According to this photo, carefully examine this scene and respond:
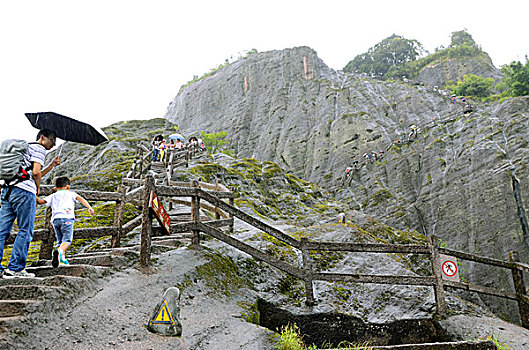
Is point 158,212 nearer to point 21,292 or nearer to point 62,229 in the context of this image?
point 62,229

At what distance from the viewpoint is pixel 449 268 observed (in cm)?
642

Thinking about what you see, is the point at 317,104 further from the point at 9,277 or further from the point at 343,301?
the point at 9,277

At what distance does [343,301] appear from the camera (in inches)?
258

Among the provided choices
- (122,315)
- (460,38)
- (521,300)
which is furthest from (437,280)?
(460,38)

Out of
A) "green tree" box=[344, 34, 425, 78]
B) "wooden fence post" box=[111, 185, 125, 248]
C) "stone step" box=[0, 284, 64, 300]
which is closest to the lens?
"stone step" box=[0, 284, 64, 300]

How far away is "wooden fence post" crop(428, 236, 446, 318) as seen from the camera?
620cm

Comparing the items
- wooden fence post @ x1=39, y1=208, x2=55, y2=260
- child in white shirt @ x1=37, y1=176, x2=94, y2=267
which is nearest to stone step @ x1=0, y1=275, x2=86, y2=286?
child in white shirt @ x1=37, y1=176, x2=94, y2=267

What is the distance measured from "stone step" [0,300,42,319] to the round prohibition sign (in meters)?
6.76

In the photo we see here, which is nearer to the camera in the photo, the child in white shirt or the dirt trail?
the dirt trail

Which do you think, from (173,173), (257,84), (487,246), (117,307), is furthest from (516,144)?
(257,84)

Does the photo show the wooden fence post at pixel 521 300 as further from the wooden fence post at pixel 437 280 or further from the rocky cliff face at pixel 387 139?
the rocky cliff face at pixel 387 139

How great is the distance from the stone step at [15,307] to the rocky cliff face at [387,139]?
23.7 metres

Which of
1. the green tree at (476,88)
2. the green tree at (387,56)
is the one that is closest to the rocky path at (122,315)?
the green tree at (476,88)

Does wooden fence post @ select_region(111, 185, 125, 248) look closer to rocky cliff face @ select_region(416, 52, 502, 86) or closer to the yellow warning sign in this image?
the yellow warning sign
